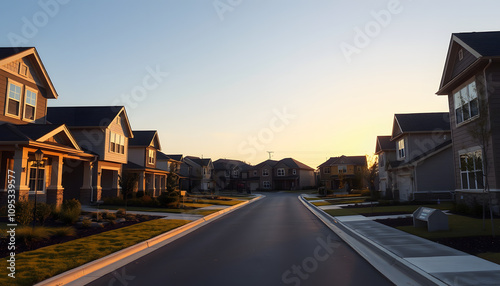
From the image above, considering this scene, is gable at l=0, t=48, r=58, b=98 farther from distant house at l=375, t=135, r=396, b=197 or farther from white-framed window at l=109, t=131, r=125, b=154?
distant house at l=375, t=135, r=396, b=197

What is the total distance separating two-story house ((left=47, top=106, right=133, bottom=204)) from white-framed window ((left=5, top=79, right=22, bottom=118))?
22.6 ft

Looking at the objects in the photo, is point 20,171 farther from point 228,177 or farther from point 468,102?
point 228,177

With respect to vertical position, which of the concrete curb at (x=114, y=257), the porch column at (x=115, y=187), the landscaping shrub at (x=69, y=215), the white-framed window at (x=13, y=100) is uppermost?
the white-framed window at (x=13, y=100)

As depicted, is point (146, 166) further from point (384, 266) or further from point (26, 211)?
point (384, 266)

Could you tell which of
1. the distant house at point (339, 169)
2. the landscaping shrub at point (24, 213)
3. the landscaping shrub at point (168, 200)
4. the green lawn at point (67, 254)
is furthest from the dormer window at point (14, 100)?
the distant house at point (339, 169)

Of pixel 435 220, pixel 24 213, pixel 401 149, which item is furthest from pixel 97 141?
pixel 401 149

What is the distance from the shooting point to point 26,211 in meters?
12.1

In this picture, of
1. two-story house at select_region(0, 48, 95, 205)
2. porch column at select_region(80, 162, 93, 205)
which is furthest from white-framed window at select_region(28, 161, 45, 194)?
porch column at select_region(80, 162, 93, 205)

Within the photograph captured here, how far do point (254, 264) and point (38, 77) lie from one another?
68.3ft

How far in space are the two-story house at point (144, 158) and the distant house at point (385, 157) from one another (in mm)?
24853

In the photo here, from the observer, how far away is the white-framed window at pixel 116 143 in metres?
30.2

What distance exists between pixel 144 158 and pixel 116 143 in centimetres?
874

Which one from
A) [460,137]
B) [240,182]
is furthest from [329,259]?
[240,182]

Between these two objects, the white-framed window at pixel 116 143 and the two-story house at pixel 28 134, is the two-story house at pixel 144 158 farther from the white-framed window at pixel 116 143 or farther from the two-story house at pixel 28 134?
the two-story house at pixel 28 134
